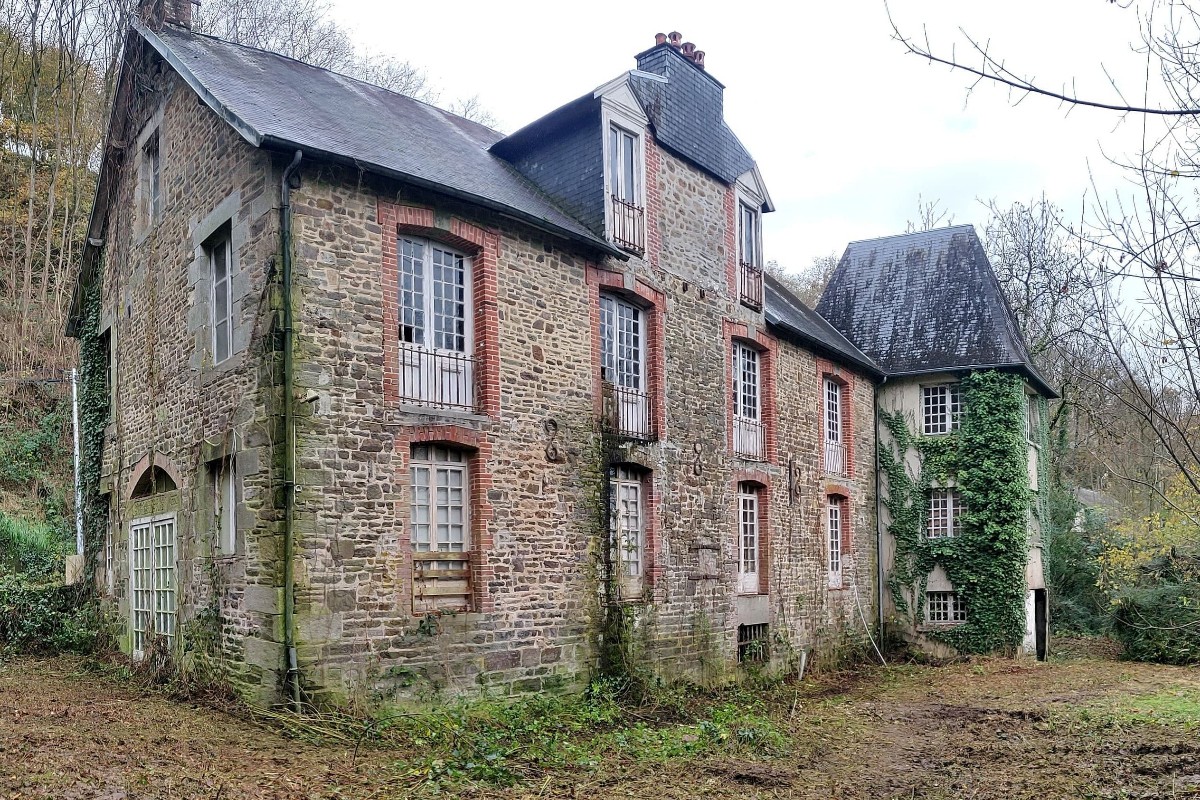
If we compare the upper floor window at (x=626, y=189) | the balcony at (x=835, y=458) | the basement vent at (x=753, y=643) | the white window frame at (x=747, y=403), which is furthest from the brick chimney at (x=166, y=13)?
the balcony at (x=835, y=458)

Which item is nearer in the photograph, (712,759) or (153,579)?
(712,759)

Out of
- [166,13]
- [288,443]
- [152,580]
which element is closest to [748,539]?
[288,443]

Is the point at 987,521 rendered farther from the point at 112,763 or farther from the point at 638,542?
the point at 112,763

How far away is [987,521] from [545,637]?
11.5m

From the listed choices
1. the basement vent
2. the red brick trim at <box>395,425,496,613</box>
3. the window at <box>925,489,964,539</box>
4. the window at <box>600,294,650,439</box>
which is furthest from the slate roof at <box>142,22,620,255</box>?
the window at <box>925,489,964,539</box>

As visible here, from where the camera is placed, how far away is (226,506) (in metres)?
10.4

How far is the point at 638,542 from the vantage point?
523 inches

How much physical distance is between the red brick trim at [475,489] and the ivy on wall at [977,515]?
39.5ft

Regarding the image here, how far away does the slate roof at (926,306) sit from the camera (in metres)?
20.2

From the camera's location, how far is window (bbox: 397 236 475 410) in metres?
10.5

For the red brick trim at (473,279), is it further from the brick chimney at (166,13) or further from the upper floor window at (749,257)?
the upper floor window at (749,257)

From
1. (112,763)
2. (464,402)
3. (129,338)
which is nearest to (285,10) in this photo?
(129,338)

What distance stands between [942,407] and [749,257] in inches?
261

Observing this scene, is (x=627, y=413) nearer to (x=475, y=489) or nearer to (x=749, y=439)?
(x=475, y=489)
